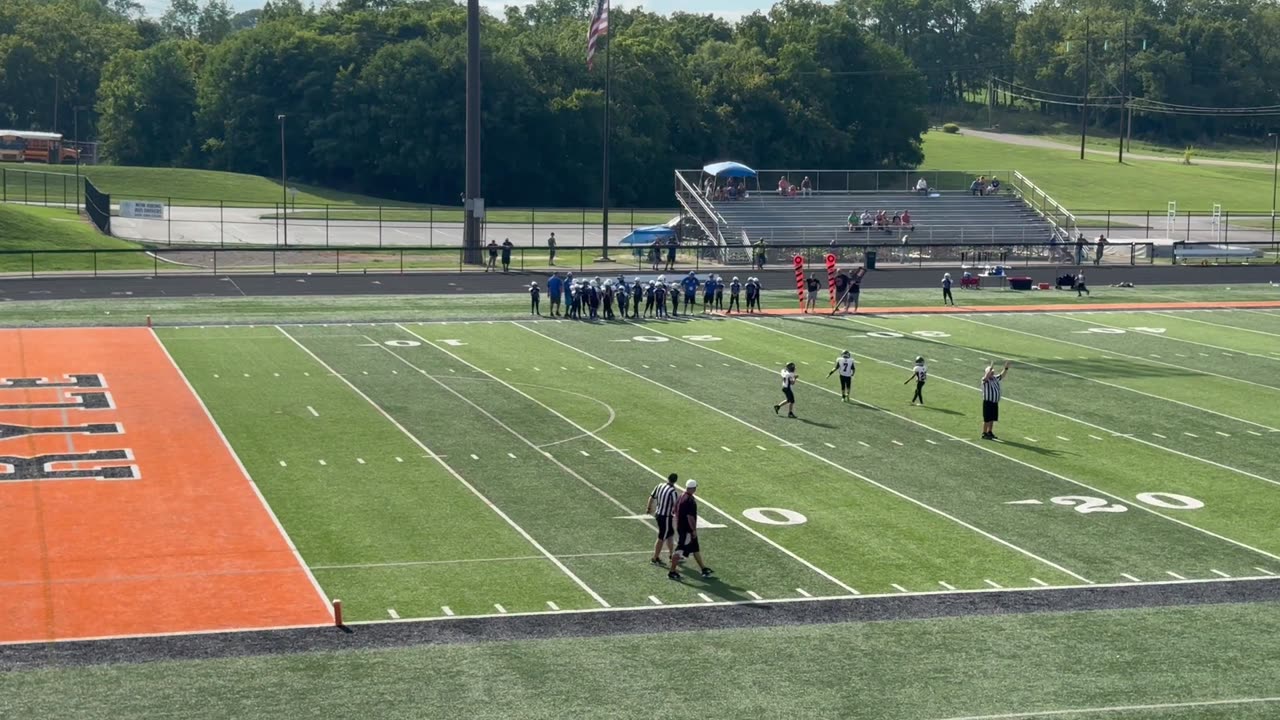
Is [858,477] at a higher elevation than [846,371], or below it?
below

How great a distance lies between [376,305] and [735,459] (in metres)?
26.1

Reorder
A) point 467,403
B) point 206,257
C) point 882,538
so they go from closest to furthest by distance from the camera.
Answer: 1. point 882,538
2. point 467,403
3. point 206,257

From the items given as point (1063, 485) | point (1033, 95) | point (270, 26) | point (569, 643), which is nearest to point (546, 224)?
point (270, 26)

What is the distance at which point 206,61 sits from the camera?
407 feet

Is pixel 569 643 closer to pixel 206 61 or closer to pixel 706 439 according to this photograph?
pixel 706 439

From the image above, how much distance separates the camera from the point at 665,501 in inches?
908

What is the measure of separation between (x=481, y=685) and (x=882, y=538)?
27.7ft

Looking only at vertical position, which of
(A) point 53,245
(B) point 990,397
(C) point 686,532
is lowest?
(C) point 686,532

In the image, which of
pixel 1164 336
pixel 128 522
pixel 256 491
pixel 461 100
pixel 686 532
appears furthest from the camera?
pixel 461 100

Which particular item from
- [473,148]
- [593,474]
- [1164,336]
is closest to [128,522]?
[593,474]

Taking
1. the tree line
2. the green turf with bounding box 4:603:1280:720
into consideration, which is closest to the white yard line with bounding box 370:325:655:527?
the green turf with bounding box 4:603:1280:720

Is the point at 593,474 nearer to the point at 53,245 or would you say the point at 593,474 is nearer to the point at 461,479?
the point at 461,479

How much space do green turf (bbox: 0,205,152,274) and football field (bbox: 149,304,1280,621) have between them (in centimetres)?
1967

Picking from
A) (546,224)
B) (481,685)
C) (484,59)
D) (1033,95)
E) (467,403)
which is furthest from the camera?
(1033,95)
